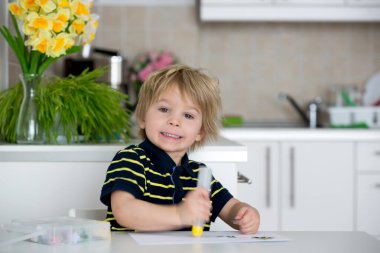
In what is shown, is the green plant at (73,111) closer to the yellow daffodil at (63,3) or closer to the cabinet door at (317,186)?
the yellow daffodil at (63,3)

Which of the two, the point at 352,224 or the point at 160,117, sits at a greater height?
the point at 160,117

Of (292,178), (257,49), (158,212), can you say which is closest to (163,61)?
(257,49)

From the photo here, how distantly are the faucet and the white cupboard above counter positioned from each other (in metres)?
0.48

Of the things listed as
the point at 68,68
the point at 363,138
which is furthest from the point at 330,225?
the point at 68,68

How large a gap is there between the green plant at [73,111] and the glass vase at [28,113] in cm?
2

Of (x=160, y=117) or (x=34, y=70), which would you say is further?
(x=34, y=70)

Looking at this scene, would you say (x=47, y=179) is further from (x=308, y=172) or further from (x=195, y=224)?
(x=308, y=172)

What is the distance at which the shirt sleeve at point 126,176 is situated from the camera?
135cm

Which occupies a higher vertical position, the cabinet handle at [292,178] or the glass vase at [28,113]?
the glass vase at [28,113]

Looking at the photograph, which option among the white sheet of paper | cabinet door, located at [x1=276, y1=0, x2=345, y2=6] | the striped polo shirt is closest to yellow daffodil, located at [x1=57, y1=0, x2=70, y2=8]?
the striped polo shirt

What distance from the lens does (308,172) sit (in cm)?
356

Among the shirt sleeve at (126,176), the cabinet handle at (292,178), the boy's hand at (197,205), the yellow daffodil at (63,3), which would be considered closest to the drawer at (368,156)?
the cabinet handle at (292,178)

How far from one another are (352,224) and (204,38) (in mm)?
1380

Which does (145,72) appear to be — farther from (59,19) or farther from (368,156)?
(59,19)
